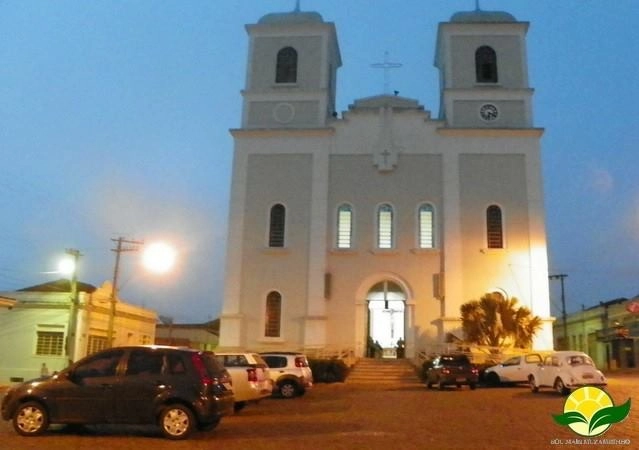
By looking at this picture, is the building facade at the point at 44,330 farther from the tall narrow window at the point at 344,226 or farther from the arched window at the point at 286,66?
the arched window at the point at 286,66

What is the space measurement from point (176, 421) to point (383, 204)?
2125 centimetres

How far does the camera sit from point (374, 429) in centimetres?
1179

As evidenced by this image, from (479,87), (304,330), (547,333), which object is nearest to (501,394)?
(547,333)

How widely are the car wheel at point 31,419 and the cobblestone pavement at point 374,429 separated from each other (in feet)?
0.67

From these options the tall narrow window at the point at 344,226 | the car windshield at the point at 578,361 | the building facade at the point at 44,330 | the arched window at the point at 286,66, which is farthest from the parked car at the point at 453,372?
the arched window at the point at 286,66

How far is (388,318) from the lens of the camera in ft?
101

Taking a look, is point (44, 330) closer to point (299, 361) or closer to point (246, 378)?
point (299, 361)

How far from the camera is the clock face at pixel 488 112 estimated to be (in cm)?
3155

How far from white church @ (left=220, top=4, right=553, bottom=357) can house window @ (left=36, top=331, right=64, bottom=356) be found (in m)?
7.97

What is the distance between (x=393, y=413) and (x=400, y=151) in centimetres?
1872

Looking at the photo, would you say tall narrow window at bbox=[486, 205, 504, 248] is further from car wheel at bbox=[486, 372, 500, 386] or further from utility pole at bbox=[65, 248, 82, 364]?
utility pole at bbox=[65, 248, 82, 364]

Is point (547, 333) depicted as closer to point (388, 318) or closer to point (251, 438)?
point (388, 318)

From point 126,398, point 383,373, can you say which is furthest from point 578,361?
point 126,398

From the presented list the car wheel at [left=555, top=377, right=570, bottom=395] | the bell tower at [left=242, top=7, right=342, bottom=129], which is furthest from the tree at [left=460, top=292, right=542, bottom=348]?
the bell tower at [left=242, top=7, right=342, bottom=129]
